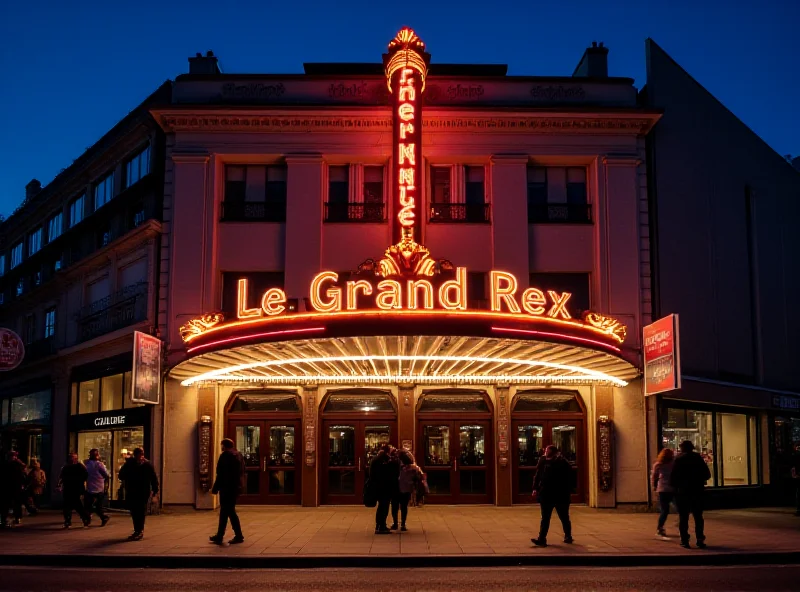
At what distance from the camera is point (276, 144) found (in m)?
24.8

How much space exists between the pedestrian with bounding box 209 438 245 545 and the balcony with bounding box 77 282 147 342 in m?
9.59

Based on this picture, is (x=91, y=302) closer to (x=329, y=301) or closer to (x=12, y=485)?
(x=12, y=485)

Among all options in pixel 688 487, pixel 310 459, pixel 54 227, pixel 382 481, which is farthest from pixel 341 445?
pixel 54 227

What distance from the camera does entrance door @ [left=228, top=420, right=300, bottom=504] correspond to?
2423 centimetres

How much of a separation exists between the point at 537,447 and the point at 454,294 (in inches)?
311

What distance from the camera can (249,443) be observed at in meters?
24.6

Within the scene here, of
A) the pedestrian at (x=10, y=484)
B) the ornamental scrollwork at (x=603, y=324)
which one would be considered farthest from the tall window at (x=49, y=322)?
the ornamental scrollwork at (x=603, y=324)

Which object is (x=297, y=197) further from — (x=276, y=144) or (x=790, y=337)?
(x=790, y=337)

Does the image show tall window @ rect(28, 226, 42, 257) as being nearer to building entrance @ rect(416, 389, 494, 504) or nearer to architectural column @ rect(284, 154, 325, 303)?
architectural column @ rect(284, 154, 325, 303)

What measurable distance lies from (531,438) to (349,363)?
601 centimetres

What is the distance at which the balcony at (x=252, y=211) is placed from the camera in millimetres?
24781

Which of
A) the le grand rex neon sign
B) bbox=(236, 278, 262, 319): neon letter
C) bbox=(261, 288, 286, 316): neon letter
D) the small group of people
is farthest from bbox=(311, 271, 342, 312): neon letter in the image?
the small group of people

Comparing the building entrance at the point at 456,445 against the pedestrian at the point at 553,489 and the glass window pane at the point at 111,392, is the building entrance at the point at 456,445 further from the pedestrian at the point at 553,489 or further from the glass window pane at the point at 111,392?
the glass window pane at the point at 111,392

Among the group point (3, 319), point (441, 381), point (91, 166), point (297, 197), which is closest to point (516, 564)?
point (441, 381)
